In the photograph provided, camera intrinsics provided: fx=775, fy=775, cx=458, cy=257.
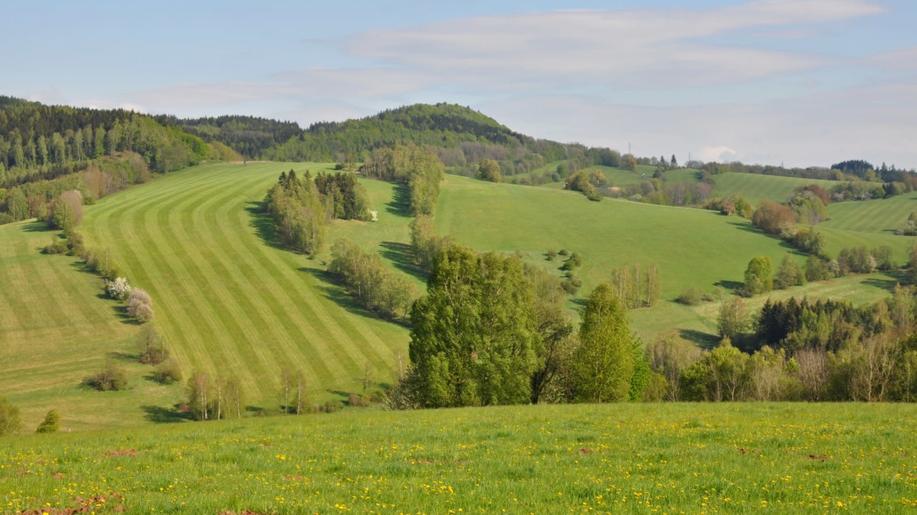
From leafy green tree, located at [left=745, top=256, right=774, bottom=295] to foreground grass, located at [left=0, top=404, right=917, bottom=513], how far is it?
127368 millimetres

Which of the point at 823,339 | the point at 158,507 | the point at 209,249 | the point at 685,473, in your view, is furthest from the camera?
the point at 209,249

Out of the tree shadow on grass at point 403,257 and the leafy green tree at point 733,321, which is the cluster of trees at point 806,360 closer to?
the leafy green tree at point 733,321

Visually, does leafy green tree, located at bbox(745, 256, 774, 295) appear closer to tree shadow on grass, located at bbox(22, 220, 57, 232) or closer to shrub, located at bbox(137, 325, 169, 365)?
shrub, located at bbox(137, 325, 169, 365)

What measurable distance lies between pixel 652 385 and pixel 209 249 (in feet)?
343

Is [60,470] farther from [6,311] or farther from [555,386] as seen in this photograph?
[6,311]

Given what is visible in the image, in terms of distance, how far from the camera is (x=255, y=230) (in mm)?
168375

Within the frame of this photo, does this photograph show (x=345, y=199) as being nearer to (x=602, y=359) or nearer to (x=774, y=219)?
(x=774, y=219)

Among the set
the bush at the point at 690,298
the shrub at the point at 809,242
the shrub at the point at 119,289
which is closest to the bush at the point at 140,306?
the shrub at the point at 119,289

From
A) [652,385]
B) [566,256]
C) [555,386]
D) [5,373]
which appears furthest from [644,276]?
[5,373]

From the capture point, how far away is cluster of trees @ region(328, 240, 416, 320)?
440ft

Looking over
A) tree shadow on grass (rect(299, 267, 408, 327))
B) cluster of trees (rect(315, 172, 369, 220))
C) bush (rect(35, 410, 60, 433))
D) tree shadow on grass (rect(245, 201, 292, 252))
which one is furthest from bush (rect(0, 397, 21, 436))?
cluster of trees (rect(315, 172, 369, 220))

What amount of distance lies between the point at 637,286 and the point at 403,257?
47.8 m

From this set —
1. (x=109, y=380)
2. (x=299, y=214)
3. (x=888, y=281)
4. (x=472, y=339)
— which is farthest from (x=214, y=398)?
(x=888, y=281)

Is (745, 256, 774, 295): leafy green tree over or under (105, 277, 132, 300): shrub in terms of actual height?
over
